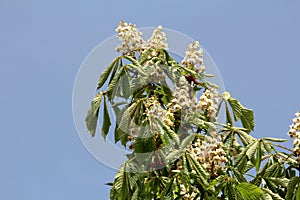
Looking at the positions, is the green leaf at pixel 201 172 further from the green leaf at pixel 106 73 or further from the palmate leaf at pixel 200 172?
the green leaf at pixel 106 73

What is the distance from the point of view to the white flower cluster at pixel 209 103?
11.7ft

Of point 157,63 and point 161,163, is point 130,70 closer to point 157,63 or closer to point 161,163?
point 157,63

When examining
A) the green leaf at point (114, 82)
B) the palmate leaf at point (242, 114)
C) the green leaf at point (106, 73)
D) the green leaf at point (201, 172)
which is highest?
the green leaf at point (106, 73)

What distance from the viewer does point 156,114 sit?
11.2 ft

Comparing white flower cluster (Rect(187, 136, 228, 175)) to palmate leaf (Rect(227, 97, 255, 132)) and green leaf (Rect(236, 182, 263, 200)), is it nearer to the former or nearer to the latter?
green leaf (Rect(236, 182, 263, 200))

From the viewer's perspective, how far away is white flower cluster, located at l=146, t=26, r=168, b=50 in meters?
4.01

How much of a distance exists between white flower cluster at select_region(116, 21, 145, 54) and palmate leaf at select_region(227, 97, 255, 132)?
78 centimetres

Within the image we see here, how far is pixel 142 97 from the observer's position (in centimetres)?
395

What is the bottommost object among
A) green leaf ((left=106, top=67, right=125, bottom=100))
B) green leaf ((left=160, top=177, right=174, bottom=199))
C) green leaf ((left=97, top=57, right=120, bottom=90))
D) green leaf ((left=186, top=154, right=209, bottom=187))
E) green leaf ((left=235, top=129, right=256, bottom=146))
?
green leaf ((left=160, top=177, right=174, bottom=199))

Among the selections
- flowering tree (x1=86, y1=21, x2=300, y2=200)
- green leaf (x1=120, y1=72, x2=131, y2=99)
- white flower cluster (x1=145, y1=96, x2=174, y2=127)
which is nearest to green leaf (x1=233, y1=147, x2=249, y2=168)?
flowering tree (x1=86, y1=21, x2=300, y2=200)

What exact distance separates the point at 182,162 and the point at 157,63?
795 millimetres

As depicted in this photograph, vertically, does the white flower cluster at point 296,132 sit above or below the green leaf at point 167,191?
above

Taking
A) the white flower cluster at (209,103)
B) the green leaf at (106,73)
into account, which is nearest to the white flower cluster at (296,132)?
the white flower cluster at (209,103)

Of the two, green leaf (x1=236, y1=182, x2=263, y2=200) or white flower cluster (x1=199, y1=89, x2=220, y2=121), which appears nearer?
green leaf (x1=236, y1=182, x2=263, y2=200)
